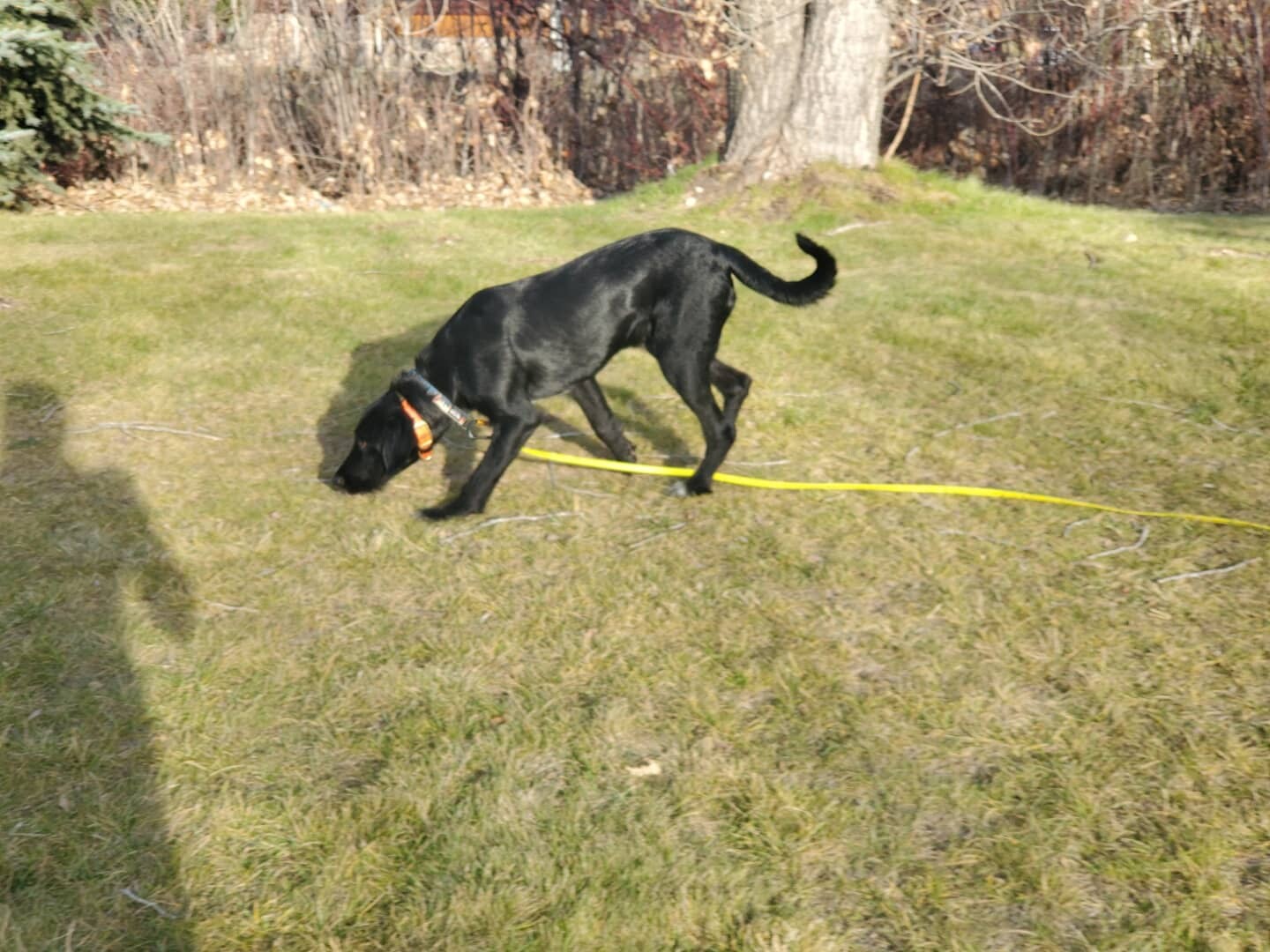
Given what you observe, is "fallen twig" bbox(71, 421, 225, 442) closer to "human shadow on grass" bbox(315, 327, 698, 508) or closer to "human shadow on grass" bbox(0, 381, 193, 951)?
"human shadow on grass" bbox(0, 381, 193, 951)

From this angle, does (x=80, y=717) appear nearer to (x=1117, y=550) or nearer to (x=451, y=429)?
(x=451, y=429)

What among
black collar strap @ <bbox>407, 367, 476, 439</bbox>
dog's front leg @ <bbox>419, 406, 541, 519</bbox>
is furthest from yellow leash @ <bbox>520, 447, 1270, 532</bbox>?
black collar strap @ <bbox>407, 367, 476, 439</bbox>

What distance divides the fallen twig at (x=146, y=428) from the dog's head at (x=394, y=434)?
130 cm

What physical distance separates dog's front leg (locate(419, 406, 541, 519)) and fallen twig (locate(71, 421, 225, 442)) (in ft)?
5.56

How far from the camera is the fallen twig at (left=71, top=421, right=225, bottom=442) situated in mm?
5523

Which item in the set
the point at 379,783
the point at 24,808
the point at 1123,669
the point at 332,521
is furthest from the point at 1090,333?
→ the point at 24,808

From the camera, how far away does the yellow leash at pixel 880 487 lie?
4516 mm

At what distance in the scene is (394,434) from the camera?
4.59 m

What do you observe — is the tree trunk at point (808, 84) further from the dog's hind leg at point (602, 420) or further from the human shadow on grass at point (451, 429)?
the dog's hind leg at point (602, 420)

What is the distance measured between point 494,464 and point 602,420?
88cm

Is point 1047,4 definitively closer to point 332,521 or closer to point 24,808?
point 332,521

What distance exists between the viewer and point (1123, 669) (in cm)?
352

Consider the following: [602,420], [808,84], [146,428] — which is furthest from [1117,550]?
[808,84]

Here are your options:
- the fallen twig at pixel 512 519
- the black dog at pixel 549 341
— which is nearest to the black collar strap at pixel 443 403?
the black dog at pixel 549 341
